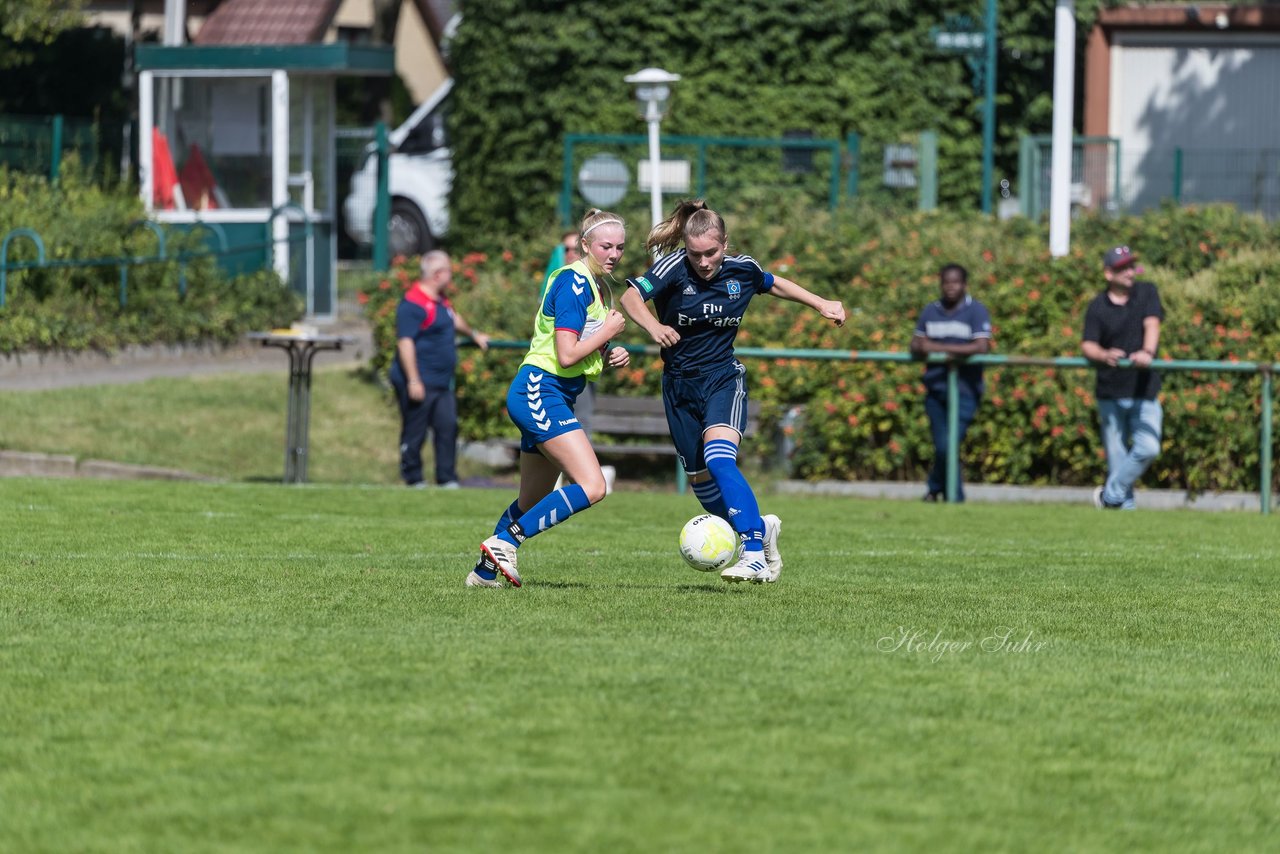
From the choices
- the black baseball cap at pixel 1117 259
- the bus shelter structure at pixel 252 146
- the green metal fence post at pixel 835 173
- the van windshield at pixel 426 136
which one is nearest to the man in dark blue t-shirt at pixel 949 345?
the black baseball cap at pixel 1117 259

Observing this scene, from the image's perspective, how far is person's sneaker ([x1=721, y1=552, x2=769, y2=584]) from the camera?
884cm

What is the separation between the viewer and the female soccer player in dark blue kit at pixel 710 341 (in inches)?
352

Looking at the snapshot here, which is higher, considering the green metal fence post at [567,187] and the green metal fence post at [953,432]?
the green metal fence post at [567,187]

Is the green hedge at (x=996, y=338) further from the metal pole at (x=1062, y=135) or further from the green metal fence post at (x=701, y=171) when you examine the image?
the green metal fence post at (x=701, y=171)

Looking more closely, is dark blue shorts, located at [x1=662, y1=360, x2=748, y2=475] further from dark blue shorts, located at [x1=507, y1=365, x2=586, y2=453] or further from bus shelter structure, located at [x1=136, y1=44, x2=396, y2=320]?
bus shelter structure, located at [x1=136, y1=44, x2=396, y2=320]

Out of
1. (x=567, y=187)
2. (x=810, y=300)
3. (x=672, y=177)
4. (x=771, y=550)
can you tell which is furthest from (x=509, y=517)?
(x=567, y=187)

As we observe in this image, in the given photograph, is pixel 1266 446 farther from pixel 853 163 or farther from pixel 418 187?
pixel 418 187

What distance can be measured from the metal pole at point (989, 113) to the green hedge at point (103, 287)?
9134 millimetres

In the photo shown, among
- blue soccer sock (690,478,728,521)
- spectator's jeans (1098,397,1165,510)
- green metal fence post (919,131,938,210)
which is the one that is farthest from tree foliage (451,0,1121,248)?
blue soccer sock (690,478,728,521)

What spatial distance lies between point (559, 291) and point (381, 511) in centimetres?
501

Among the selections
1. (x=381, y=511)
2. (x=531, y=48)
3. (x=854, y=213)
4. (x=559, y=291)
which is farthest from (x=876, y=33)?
(x=559, y=291)

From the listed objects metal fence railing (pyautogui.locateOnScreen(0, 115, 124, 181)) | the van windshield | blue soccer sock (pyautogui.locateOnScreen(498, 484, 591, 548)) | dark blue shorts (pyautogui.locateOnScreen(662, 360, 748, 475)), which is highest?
the van windshield

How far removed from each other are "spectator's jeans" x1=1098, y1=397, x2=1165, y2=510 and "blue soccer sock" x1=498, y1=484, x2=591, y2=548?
736 centimetres

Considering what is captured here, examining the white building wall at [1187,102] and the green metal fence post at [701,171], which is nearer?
the green metal fence post at [701,171]
